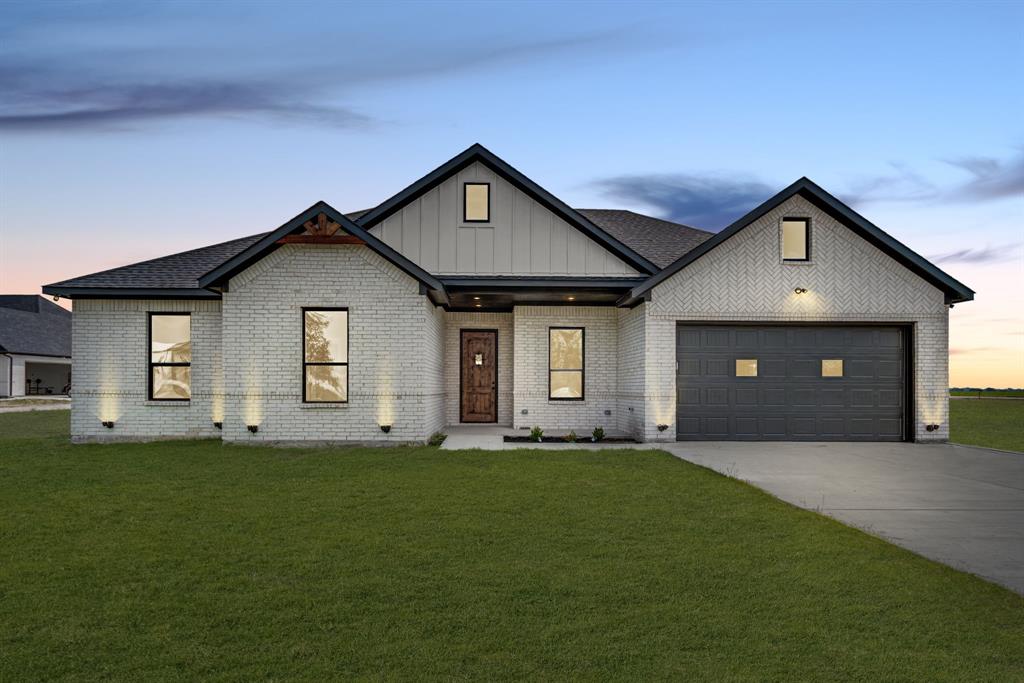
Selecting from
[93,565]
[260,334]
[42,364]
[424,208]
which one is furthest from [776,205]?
[42,364]

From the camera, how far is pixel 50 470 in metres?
11.6

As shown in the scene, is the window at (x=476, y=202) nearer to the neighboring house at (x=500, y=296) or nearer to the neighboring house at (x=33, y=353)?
the neighboring house at (x=500, y=296)

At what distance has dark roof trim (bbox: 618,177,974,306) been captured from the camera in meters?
15.9

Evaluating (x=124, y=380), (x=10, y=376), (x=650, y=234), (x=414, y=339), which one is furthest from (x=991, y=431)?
(x=10, y=376)

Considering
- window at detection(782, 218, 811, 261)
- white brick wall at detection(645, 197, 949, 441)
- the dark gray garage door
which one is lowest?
the dark gray garage door

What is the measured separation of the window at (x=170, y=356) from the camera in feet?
53.7

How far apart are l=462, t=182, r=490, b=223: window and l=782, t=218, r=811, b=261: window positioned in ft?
23.3

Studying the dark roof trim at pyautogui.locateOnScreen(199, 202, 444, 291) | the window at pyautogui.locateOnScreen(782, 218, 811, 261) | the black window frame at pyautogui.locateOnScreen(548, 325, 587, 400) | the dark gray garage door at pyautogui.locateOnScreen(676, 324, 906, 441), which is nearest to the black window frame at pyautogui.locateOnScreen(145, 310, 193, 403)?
the dark roof trim at pyautogui.locateOnScreen(199, 202, 444, 291)

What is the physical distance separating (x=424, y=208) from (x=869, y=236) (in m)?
10.6

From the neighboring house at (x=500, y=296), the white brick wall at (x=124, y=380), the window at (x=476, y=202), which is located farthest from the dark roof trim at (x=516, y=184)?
the white brick wall at (x=124, y=380)

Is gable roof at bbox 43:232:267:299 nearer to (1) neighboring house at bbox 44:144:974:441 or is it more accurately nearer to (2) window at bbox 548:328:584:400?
(1) neighboring house at bbox 44:144:974:441

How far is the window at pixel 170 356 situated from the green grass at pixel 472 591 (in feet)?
23.0

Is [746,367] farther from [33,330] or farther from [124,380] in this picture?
[33,330]

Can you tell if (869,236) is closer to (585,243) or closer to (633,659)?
(585,243)
